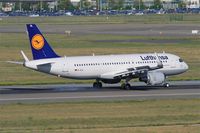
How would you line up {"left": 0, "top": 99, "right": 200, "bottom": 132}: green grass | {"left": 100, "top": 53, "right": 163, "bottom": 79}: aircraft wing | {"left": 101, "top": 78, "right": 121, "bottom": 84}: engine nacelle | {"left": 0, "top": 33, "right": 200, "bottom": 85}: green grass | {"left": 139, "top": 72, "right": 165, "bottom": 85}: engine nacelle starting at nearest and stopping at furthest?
{"left": 0, "top": 99, "right": 200, "bottom": 132}: green grass → {"left": 139, "top": 72, "right": 165, "bottom": 85}: engine nacelle → {"left": 100, "top": 53, "right": 163, "bottom": 79}: aircraft wing → {"left": 101, "top": 78, "right": 121, "bottom": 84}: engine nacelle → {"left": 0, "top": 33, "right": 200, "bottom": 85}: green grass

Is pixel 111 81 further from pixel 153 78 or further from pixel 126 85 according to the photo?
pixel 153 78

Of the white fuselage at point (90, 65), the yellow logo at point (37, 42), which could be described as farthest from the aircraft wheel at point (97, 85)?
the yellow logo at point (37, 42)

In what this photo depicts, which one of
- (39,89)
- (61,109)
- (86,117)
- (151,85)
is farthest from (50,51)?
(86,117)

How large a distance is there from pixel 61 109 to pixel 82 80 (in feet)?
67.1

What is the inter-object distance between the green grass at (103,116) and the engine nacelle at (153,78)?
8.25 m

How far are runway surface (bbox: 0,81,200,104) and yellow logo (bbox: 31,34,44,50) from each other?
3786mm

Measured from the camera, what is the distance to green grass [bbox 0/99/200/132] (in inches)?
1718

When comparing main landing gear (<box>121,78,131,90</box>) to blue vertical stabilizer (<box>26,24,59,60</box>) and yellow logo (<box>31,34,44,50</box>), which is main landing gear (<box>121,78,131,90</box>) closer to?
blue vertical stabilizer (<box>26,24,59,60</box>)

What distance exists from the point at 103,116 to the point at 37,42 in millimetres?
19467

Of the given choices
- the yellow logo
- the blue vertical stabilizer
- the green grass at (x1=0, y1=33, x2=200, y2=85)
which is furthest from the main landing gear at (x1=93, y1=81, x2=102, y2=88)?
the yellow logo

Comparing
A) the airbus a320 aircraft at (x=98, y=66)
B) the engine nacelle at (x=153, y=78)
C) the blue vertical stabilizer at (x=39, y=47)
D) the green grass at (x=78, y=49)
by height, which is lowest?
the green grass at (x=78, y=49)

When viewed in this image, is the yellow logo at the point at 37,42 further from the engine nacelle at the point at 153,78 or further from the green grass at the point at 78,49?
the engine nacelle at the point at 153,78

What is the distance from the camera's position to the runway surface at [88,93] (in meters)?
58.7

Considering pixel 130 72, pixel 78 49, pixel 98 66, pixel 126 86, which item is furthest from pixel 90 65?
pixel 78 49
